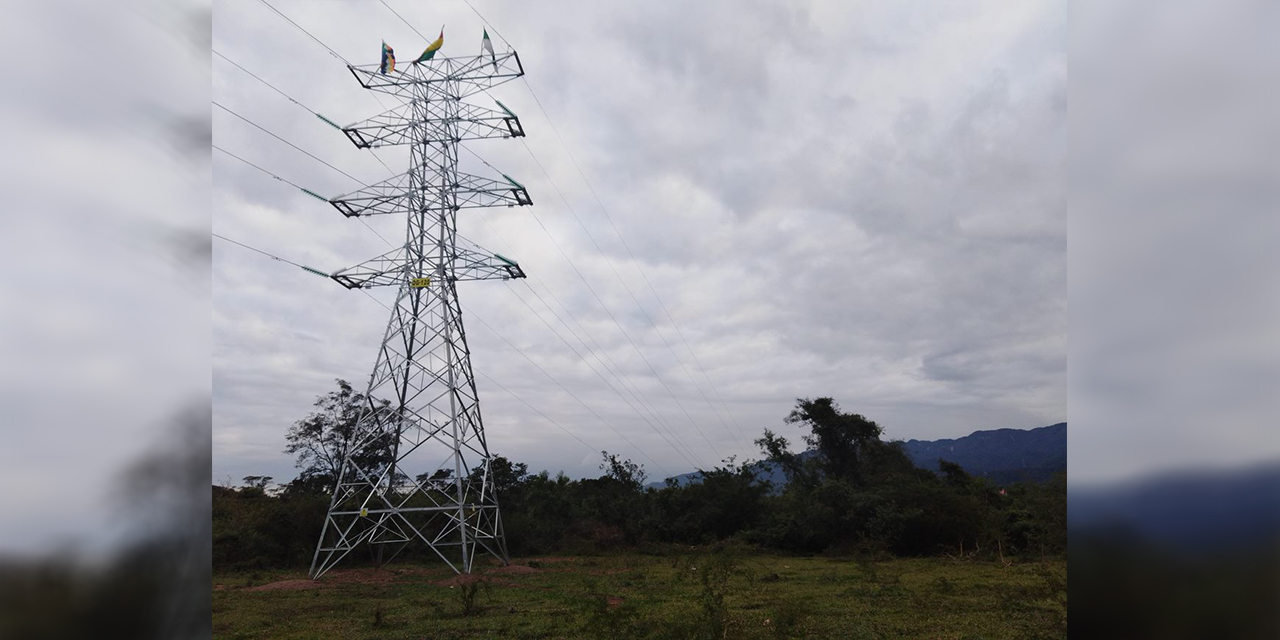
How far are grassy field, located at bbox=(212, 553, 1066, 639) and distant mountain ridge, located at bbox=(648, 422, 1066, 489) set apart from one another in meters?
5.19

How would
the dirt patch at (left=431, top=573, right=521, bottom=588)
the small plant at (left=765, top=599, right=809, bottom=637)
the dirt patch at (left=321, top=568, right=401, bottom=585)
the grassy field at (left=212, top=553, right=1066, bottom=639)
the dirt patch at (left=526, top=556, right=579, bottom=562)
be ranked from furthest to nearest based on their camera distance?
the dirt patch at (left=526, top=556, right=579, bottom=562) < the dirt patch at (left=321, top=568, right=401, bottom=585) < the dirt patch at (left=431, top=573, right=521, bottom=588) < the grassy field at (left=212, top=553, right=1066, bottom=639) < the small plant at (left=765, top=599, right=809, bottom=637)

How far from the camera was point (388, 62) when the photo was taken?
1762 cm

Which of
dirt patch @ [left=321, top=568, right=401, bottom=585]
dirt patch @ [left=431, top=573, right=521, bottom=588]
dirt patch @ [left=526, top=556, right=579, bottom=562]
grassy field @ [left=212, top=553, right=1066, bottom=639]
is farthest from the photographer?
dirt patch @ [left=526, top=556, right=579, bottom=562]

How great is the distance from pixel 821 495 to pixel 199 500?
24.6 metres

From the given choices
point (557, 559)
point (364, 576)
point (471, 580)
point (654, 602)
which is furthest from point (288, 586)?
point (654, 602)

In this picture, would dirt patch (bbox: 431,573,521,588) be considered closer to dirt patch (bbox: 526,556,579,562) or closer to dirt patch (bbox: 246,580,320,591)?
dirt patch (bbox: 246,580,320,591)

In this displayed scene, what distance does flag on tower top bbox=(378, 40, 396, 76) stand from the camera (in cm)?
1753

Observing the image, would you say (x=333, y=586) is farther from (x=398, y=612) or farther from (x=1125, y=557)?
(x=1125, y=557)

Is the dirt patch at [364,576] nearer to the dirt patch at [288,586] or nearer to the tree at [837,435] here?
the dirt patch at [288,586]

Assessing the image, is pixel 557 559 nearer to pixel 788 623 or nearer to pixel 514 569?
pixel 514 569

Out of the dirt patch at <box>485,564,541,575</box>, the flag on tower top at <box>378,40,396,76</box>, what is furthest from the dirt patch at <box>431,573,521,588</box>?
the flag on tower top at <box>378,40,396,76</box>

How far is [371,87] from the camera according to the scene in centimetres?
1777

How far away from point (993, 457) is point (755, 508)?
69.0ft

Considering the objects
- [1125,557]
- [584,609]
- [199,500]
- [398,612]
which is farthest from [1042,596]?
[199,500]
